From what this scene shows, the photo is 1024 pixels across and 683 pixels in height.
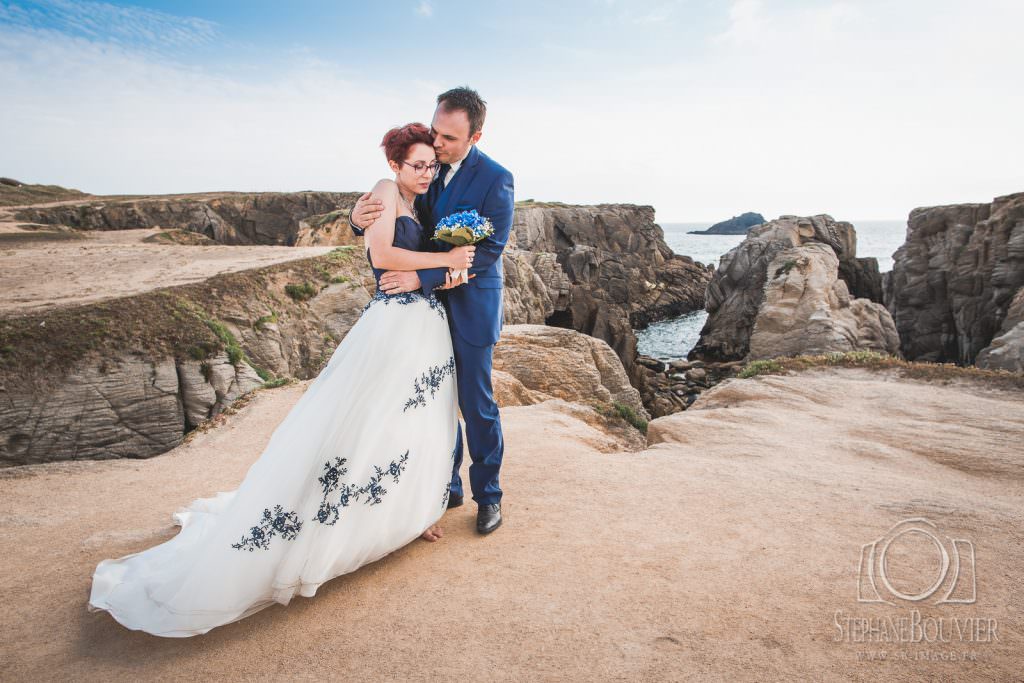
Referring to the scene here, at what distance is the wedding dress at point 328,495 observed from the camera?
9.95 ft

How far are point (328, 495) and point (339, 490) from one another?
7cm

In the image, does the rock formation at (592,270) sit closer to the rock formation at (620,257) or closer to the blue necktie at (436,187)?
the rock formation at (620,257)

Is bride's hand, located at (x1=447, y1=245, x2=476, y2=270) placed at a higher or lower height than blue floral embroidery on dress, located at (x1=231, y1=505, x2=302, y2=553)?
higher

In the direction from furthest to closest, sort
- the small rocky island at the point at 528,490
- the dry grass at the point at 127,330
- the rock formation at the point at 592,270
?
the rock formation at the point at 592,270 < the dry grass at the point at 127,330 < the small rocky island at the point at 528,490

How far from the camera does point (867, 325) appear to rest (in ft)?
69.6

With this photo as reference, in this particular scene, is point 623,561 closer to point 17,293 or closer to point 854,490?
point 854,490

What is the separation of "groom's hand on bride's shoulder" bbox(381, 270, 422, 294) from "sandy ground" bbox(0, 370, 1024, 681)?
187 cm

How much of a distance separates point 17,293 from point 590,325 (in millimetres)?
20563

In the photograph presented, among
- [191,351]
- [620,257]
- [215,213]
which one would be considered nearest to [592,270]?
[620,257]

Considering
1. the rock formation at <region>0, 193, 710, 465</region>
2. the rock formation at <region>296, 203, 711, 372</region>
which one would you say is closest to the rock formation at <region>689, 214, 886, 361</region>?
the rock formation at <region>296, 203, 711, 372</region>

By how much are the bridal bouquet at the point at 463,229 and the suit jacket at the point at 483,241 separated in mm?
130

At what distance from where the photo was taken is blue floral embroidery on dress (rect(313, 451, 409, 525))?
3.24 metres

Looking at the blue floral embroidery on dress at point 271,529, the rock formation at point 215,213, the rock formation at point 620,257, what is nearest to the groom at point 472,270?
the blue floral embroidery on dress at point 271,529

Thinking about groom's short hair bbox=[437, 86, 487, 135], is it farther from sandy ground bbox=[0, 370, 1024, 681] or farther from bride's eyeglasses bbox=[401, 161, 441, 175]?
sandy ground bbox=[0, 370, 1024, 681]
